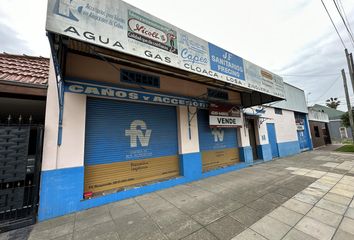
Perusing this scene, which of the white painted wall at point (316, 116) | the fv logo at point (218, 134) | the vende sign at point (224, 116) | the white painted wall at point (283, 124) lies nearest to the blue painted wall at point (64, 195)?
the vende sign at point (224, 116)

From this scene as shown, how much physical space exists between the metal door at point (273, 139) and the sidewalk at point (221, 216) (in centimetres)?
598

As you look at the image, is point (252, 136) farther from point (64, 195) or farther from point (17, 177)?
point (17, 177)

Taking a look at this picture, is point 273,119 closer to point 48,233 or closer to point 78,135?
point 78,135

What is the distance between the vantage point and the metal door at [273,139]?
1104 cm

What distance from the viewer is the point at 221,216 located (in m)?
3.41

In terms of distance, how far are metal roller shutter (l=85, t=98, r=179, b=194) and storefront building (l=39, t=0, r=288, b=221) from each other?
0.10 feet

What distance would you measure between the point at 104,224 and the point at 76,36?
148 inches

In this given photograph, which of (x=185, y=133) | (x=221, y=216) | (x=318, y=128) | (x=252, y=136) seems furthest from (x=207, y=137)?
(x=318, y=128)

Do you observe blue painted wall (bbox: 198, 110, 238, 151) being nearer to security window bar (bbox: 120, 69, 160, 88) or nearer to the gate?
security window bar (bbox: 120, 69, 160, 88)

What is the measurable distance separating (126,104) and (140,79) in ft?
3.48

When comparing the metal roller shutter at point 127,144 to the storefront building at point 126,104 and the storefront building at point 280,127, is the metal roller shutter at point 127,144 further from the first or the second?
the storefront building at point 280,127

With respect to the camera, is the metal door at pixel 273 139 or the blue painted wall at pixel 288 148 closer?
the metal door at pixel 273 139

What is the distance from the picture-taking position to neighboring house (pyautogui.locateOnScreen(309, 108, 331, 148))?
1653 cm

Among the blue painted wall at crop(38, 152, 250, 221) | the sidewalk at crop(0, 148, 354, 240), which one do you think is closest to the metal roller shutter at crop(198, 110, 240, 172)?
the sidewalk at crop(0, 148, 354, 240)
